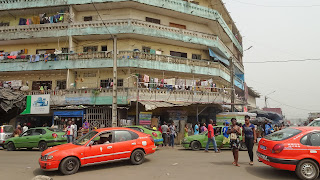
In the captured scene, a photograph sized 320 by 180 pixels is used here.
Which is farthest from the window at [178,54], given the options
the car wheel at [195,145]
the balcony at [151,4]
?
the car wheel at [195,145]

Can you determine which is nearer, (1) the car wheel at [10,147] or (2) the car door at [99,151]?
A: (2) the car door at [99,151]

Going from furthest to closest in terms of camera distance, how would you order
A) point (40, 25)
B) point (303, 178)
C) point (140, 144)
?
point (40, 25), point (140, 144), point (303, 178)

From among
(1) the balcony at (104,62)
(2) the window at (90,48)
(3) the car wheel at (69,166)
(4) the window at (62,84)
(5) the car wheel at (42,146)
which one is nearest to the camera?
(3) the car wheel at (69,166)

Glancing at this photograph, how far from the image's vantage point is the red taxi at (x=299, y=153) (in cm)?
615

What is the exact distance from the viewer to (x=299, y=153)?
620 cm

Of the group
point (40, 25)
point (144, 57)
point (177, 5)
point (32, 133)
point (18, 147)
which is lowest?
point (18, 147)

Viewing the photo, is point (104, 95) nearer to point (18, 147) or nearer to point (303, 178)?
point (18, 147)

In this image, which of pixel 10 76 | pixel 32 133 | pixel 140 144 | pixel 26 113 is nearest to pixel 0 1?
pixel 10 76

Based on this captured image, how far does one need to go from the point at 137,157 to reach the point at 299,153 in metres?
5.12

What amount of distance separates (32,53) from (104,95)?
31.6ft

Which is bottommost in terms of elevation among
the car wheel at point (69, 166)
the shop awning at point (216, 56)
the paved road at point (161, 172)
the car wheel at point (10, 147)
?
the car wheel at point (10, 147)

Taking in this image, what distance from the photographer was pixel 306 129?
6.62m

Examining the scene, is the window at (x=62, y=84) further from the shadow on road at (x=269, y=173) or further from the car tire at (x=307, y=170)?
the car tire at (x=307, y=170)

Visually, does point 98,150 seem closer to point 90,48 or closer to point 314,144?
point 314,144
